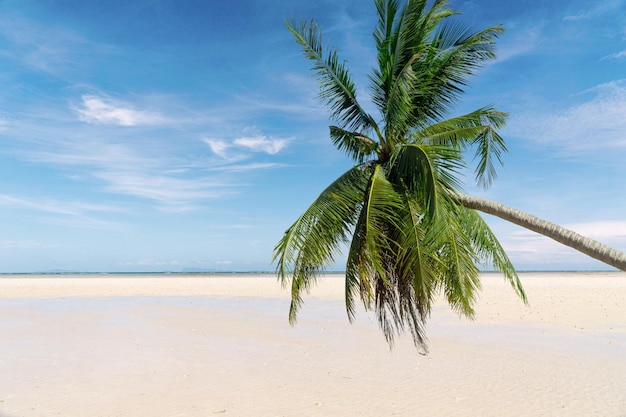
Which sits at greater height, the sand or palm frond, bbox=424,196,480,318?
palm frond, bbox=424,196,480,318

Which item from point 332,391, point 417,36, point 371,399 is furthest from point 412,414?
point 417,36

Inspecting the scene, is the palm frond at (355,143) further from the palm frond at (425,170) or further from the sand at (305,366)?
the sand at (305,366)

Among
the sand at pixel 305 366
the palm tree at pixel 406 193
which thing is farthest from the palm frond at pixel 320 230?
the sand at pixel 305 366

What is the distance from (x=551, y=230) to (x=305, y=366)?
7.68 metres

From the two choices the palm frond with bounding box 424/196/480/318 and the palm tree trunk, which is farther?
the palm frond with bounding box 424/196/480/318

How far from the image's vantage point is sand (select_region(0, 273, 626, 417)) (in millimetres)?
9445

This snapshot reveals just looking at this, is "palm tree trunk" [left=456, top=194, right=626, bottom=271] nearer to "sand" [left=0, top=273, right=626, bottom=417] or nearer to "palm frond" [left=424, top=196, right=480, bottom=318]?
"palm frond" [left=424, top=196, right=480, bottom=318]

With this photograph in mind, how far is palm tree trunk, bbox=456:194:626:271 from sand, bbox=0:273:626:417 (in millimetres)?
4003

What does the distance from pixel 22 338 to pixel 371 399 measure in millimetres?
12988

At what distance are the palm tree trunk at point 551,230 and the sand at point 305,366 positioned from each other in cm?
400

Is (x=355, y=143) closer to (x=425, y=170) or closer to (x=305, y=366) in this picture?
(x=425, y=170)

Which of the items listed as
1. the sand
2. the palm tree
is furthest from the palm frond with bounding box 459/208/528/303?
the sand

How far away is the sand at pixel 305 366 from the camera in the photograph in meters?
9.45

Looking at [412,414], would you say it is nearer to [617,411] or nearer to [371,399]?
[371,399]
